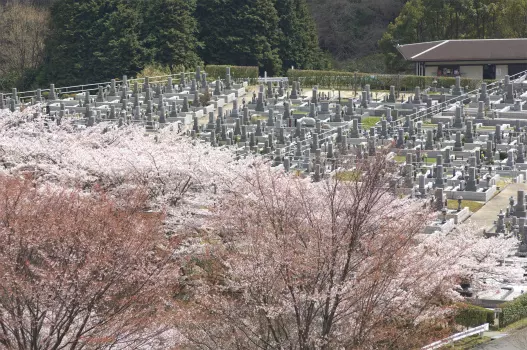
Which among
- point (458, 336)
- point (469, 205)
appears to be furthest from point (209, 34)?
point (458, 336)

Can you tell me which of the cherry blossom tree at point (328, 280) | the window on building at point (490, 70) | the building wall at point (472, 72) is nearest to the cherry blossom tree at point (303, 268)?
the cherry blossom tree at point (328, 280)

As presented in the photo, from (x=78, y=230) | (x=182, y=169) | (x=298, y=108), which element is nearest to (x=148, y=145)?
(x=182, y=169)

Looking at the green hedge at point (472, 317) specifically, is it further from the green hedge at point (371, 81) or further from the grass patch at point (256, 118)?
the green hedge at point (371, 81)

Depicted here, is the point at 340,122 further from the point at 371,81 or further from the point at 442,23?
the point at 442,23

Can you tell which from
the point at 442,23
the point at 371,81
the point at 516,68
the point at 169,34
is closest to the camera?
the point at 371,81

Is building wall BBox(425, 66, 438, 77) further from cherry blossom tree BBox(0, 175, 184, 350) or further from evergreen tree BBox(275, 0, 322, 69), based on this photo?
cherry blossom tree BBox(0, 175, 184, 350)

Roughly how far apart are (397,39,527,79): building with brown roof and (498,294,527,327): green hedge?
122ft

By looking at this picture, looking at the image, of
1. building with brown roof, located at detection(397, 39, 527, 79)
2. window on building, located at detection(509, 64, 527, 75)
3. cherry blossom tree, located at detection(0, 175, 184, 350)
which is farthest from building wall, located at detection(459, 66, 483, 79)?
cherry blossom tree, located at detection(0, 175, 184, 350)

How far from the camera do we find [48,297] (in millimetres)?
23719

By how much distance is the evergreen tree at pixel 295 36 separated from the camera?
240 ft

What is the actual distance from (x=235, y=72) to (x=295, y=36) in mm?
6956

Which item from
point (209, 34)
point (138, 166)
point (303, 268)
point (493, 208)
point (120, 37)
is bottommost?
point (493, 208)

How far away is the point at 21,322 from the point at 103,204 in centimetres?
537

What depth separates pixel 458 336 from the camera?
2686cm
